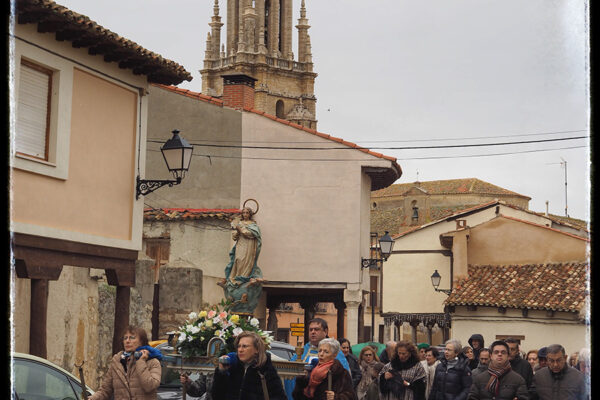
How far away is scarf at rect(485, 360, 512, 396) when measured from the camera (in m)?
10.5

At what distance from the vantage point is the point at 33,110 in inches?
560

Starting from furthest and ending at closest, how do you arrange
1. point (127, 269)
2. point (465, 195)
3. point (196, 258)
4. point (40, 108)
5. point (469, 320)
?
point (465, 195) < point (469, 320) < point (196, 258) < point (127, 269) < point (40, 108)

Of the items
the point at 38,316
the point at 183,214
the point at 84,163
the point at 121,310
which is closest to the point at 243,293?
the point at 183,214

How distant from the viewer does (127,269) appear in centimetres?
1648

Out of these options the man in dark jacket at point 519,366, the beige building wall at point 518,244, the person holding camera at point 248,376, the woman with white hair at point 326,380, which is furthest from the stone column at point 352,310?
the person holding camera at point 248,376

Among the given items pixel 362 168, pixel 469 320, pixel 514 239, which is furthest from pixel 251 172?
pixel 514 239

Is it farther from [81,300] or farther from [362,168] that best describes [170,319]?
[362,168]

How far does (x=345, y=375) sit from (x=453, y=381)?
4.49 meters

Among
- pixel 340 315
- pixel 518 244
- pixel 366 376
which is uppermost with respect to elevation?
pixel 518 244

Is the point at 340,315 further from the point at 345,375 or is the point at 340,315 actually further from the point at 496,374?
the point at 345,375

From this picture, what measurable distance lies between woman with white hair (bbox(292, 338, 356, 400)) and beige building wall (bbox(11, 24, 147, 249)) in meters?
6.39

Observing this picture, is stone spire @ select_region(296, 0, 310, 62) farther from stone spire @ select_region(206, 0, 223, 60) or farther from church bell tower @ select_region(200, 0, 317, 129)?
stone spire @ select_region(206, 0, 223, 60)

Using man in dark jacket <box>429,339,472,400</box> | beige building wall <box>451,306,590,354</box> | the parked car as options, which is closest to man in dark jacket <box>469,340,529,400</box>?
man in dark jacket <box>429,339,472,400</box>

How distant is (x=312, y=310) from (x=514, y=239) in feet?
30.7
